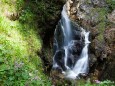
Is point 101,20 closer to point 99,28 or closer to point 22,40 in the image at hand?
point 99,28

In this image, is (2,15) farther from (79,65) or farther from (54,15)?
(79,65)

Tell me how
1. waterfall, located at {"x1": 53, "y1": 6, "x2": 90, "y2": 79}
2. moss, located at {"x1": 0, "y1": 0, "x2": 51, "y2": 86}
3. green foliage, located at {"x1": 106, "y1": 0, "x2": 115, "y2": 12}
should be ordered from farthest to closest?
green foliage, located at {"x1": 106, "y1": 0, "x2": 115, "y2": 12}, waterfall, located at {"x1": 53, "y1": 6, "x2": 90, "y2": 79}, moss, located at {"x1": 0, "y1": 0, "x2": 51, "y2": 86}

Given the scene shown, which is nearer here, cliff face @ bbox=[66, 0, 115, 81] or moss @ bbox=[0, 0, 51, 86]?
moss @ bbox=[0, 0, 51, 86]

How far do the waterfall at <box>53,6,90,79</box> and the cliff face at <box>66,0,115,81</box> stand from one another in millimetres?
314

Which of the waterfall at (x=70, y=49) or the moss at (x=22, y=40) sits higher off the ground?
the moss at (x=22, y=40)

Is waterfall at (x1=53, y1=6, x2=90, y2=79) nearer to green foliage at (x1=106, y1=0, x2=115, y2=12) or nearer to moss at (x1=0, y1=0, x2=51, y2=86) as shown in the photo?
green foliage at (x1=106, y1=0, x2=115, y2=12)

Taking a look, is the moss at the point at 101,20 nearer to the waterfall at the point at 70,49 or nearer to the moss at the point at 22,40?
the waterfall at the point at 70,49

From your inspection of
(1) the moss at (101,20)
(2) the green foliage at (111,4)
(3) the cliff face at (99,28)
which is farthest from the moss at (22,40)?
(2) the green foliage at (111,4)

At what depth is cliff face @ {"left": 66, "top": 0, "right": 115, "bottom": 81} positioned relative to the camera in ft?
34.9

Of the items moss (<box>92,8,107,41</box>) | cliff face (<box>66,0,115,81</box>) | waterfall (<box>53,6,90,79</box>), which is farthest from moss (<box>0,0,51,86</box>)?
moss (<box>92,8,107,41</box>)

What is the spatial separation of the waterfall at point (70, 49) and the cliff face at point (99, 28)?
31 centimetres

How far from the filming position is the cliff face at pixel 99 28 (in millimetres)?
10641

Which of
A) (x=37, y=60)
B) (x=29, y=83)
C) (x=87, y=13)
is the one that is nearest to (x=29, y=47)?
(x=37, y=60)

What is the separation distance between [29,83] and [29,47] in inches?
99.3
